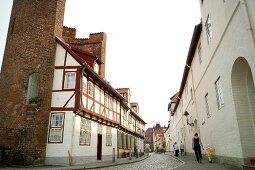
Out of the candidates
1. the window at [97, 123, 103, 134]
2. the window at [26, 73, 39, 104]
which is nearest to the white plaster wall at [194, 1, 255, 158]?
the window at [97, 123, 103, 134]

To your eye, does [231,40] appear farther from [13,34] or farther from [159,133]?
[159,133]

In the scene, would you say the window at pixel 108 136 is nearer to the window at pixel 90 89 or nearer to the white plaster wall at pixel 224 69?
the window at pixel 90 89

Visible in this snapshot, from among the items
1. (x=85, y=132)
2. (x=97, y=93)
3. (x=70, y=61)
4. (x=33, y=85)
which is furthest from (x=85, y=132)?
(x=70, y=61)

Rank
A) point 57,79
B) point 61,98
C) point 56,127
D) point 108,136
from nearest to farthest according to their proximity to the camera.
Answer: point 56,127 → point 61,98 → point 57,79 → point 108,136

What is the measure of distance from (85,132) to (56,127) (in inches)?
97.9

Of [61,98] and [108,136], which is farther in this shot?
[108,136]

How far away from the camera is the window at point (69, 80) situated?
676 inches

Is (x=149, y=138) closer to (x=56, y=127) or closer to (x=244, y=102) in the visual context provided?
(x=56, y=127)

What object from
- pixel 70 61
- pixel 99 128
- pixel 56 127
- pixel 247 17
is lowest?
pixel 56 127

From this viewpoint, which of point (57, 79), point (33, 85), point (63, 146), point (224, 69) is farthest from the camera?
point (33, 85)

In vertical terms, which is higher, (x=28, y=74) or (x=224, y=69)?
(x=28, y=74)

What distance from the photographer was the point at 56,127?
16469 mm

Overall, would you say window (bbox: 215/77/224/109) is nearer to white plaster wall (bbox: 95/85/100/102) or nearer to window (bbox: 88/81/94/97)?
window (bbox: 88/81/94/97)

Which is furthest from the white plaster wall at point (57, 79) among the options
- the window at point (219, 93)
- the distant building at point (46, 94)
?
the window at point (219, 93)
